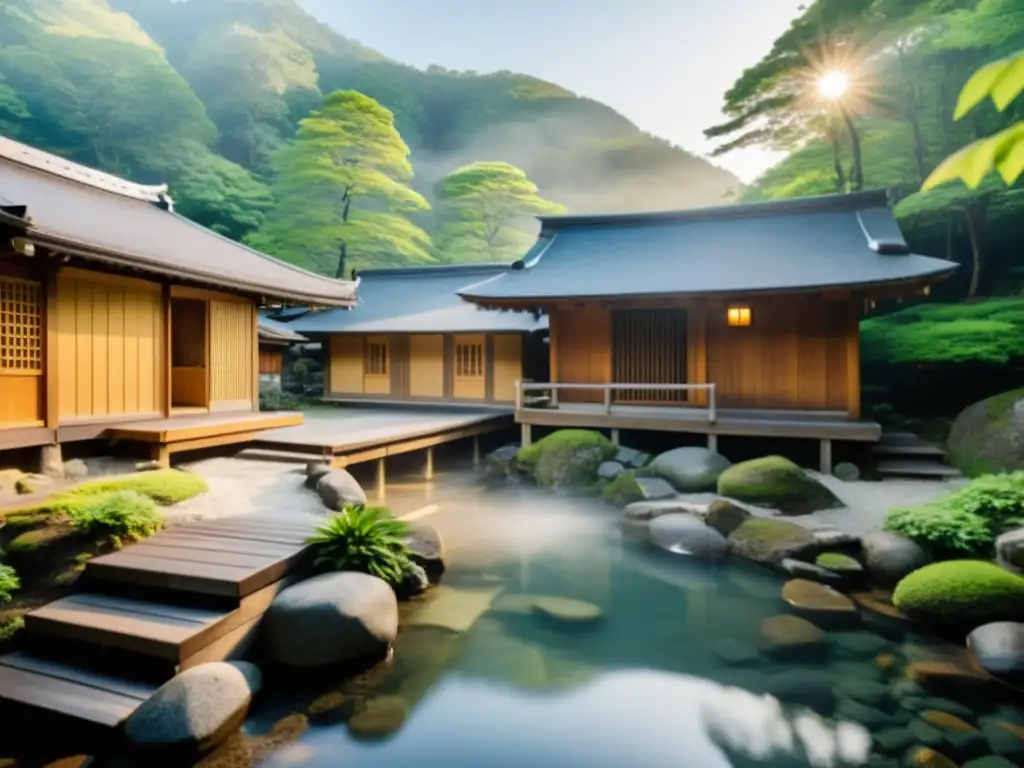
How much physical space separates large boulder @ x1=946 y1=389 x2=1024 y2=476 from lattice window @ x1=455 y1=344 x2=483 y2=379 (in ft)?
36.0

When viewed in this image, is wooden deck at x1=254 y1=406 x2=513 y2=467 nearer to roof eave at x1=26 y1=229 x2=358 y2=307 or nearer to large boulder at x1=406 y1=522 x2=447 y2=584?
roof eave at x1=26 y1=229 x2=358 y2=307

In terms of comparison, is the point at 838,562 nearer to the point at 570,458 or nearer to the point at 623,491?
the point at 623,491

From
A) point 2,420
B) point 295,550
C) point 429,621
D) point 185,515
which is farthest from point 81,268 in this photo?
point 429,621

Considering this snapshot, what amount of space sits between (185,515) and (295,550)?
1.93m

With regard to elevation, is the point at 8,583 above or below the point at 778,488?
below

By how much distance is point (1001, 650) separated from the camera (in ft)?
17.1

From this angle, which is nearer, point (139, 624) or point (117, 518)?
point (139, 624)

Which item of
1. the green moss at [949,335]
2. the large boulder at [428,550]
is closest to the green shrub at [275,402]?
the large boulder at [428,550]

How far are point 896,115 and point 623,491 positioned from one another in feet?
46.5

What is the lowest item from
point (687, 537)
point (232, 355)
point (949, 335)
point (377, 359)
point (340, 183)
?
point (687, 537)

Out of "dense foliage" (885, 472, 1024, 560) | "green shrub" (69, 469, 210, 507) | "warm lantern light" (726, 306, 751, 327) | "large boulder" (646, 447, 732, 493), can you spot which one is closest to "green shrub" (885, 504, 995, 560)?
"dense foliage" (885, 472, 1024, 560)

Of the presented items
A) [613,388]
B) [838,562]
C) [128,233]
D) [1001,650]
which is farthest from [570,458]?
[128,233]

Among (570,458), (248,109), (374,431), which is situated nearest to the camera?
(570,458)

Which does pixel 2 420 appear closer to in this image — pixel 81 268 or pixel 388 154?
pixel 81 268
